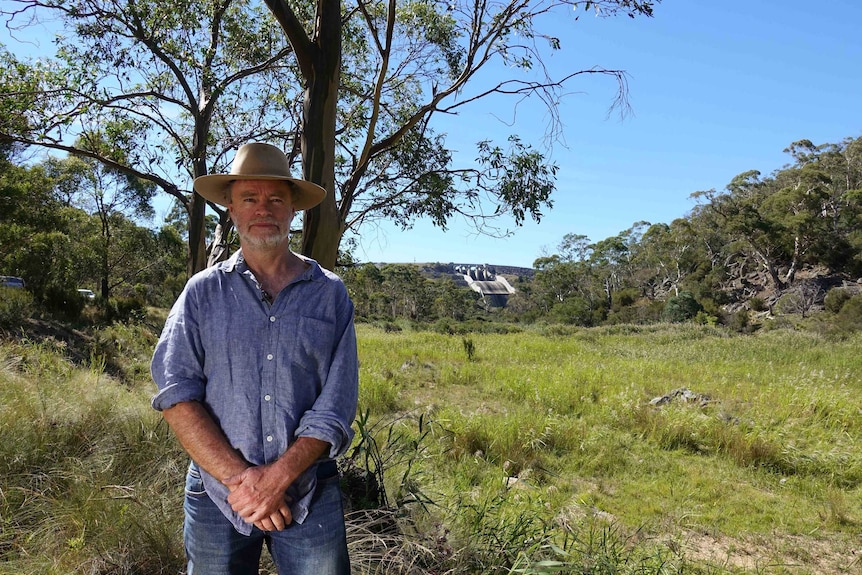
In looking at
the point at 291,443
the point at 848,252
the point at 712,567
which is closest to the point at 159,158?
the point at 291,443

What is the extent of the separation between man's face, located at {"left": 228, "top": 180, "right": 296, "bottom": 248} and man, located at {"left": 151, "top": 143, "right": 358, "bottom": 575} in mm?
10

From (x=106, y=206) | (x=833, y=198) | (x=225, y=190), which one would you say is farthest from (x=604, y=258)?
(x=225, y=190)

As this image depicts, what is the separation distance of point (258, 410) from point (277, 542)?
386mm

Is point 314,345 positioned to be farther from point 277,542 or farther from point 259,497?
point 277,542

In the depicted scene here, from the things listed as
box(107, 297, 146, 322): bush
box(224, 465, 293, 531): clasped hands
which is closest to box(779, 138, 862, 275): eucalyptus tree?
box(107, 297, 146, 322): bush

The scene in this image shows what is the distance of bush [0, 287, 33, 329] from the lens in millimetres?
9316

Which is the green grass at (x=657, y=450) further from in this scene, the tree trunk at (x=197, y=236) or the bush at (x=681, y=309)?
the bush at (x=681, y=309)

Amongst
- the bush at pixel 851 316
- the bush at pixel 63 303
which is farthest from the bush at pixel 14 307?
the bush at pixel 851 316

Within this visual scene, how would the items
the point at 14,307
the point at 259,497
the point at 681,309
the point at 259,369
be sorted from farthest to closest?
the point at 681,309, the point at 14,307, the point at 259,369, the point at 259,497

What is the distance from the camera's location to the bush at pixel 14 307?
9316 millimetres

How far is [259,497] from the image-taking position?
5.12 ft

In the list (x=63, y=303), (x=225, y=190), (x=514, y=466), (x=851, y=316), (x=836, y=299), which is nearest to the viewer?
(x=225, y=190)

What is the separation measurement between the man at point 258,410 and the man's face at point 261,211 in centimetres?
1

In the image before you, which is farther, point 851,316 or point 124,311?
point 851,316
